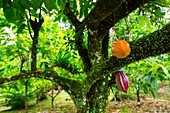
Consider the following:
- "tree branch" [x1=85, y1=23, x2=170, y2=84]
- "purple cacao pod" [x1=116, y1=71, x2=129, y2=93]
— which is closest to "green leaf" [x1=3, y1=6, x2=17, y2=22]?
"tree branch" [x1=85, y1=23, x2=170, y2=84]

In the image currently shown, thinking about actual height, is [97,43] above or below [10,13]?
above

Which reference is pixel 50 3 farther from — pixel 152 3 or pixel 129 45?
pixel 152 3

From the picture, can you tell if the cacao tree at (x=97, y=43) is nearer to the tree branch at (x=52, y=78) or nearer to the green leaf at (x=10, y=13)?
the tree branch at (x=52, y=78)

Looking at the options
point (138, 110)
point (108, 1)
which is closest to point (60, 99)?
point (138, 110)

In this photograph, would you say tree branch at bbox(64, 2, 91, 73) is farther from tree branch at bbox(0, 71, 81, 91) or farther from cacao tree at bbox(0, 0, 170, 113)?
tree branch at bbox(0, 71, 81, 91)

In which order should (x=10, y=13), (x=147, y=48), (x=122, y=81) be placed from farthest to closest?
(x=122, y=81) → (x=147, y=48) → (x=10, y=13)

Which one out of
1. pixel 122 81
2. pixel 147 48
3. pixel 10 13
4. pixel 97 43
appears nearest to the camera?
pixel 10 13

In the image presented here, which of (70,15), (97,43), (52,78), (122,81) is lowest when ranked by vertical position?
(122,81)

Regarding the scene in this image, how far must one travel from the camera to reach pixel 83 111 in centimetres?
135

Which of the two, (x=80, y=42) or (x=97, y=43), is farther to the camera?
(x=80, y=42)

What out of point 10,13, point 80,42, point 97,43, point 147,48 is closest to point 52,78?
point 80,42

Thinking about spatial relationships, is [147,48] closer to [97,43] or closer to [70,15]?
[97,43]

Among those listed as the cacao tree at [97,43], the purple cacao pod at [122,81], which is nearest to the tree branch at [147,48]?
the cacao tree at [97,43]

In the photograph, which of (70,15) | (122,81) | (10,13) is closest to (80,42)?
(70,15)
